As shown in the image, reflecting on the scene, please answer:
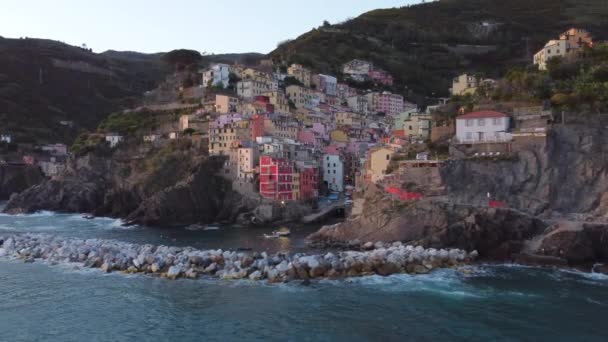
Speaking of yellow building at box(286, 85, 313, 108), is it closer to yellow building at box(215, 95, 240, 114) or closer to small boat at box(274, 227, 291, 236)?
yellow building at box(215, 95, 240, 114)

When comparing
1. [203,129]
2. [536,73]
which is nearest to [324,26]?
[203,129]

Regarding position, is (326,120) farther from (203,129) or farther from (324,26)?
(324,26)

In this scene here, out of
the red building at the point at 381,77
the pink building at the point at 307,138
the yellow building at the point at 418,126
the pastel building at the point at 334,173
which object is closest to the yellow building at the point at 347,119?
the pink building at the point at 307,138

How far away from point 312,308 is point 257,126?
41.5 metres

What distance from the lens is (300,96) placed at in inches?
3211

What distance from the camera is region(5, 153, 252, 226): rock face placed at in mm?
55500

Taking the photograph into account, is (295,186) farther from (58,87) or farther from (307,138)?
(58,87)

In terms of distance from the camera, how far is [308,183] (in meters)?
59.3

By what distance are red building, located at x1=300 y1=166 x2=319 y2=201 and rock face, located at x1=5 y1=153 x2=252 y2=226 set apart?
621cm

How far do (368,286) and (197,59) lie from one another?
231 feet

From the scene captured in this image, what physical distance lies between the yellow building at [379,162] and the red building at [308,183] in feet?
34.6

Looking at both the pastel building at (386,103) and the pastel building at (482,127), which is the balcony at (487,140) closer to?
the pastel building at (482,127)

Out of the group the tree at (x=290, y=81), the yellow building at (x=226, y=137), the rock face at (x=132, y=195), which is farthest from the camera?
the tree at (x=290, y=81)

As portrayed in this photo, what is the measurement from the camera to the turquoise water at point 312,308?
20969mm
